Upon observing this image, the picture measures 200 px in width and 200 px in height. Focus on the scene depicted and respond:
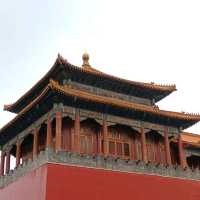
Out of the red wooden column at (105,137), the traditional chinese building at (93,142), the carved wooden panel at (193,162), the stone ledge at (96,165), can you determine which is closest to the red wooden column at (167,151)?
the traditional chinese building at (93,142)

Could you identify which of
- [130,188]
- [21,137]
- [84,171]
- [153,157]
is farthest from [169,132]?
[21,137]

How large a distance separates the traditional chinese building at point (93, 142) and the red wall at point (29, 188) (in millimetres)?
49

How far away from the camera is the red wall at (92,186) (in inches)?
786

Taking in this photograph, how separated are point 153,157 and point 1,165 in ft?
31.8

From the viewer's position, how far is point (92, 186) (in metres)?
20.9

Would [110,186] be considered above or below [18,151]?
below

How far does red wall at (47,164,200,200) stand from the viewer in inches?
788

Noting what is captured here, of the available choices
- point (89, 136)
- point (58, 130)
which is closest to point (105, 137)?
point (89, 136)

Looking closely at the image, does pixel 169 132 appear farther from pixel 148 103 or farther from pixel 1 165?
pixel 1 165

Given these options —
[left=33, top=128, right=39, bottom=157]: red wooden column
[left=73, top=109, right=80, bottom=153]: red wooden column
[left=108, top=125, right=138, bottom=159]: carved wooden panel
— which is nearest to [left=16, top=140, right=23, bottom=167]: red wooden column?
[left=33, top=128, right=39, bottom=157]: red wooden column

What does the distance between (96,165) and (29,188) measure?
360 cm

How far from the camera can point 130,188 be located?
22.2 m

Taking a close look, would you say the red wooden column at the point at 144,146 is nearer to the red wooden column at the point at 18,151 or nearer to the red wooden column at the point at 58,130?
the red wooden column at the point at 58,130

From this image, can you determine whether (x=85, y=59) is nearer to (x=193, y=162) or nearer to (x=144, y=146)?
(x=144, y=146)
